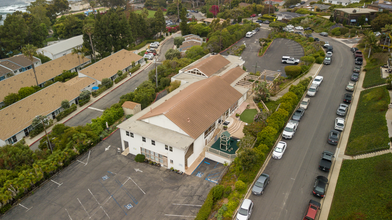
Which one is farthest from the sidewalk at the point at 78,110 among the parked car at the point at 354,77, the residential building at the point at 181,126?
the parked car at the point at 354,77

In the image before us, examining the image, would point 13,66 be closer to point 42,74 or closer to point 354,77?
point 42,74

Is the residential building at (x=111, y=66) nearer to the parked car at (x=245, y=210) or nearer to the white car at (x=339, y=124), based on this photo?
the parked car at (x=245, y=210)

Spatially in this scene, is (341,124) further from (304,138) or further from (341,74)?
(341,74)

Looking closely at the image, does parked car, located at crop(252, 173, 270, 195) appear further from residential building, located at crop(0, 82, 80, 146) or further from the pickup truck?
residential building, located at crop(0, 82, 80, 146)

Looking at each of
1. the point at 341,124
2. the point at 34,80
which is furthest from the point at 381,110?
the point at 34,80

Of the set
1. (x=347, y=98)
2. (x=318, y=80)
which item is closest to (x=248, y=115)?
(x=347, y=98)

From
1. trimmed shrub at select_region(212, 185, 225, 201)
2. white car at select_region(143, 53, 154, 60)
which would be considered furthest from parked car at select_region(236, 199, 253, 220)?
white car at select_region(143, 53, 154, 60)
